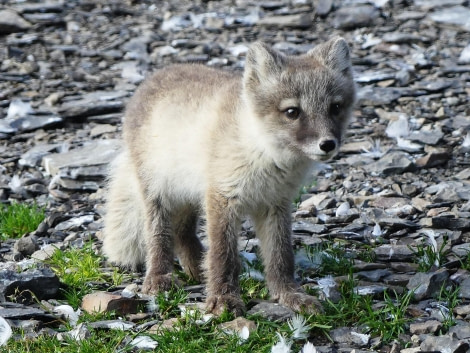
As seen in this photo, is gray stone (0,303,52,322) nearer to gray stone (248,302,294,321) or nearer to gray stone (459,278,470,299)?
gray stone (248,302,294,321)

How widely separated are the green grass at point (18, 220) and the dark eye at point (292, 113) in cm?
281

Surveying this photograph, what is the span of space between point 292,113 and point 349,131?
3.87 m

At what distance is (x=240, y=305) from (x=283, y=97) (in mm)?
1314

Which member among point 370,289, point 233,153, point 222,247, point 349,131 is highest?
point 233,153

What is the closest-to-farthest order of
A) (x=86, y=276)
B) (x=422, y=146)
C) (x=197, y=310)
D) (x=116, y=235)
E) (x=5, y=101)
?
(x=197, y=310)
(x=86, y=276)
(x=116, y=235)
(x=422, y=146)
(x=5, y=101)

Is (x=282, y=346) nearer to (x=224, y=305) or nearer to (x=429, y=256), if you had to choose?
(x=224, y=305)

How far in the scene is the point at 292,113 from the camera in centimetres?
513

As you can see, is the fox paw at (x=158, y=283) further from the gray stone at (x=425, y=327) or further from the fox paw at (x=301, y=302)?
the gray stone at (x=425, y=327)

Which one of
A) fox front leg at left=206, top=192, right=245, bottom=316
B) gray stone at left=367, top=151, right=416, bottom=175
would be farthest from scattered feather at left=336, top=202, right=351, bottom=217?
fox front leg at left=206, top=192, right=245, bottom=316

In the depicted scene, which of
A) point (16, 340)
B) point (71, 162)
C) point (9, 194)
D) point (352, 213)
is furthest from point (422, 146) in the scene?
point (16, 340)

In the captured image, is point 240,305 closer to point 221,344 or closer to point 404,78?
point 221,344

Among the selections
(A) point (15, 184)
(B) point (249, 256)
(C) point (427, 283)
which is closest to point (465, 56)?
(B) point (249, 256)

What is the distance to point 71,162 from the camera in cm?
826

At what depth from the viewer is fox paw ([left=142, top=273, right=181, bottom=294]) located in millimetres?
5574
